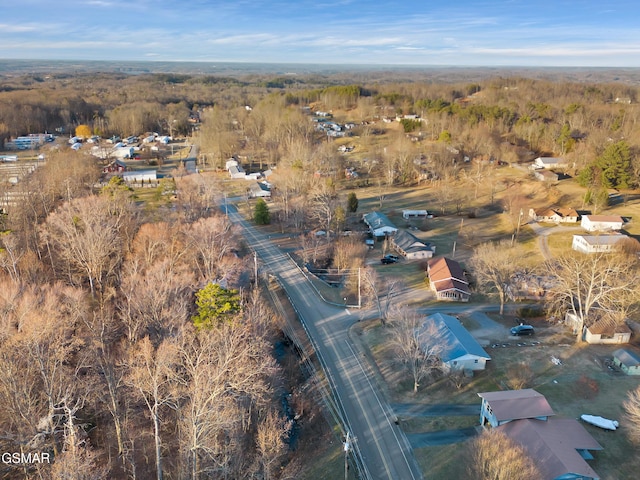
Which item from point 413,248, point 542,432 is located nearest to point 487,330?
point 542,432

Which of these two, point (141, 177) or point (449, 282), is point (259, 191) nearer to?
point (141, 177)

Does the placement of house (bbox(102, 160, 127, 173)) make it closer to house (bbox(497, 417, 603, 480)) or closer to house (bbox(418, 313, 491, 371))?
house (bbox(418, 313, 491, 371))

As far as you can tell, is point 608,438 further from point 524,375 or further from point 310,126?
point 310,126

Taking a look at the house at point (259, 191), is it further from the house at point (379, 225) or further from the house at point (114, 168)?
the house at point (114, 168)

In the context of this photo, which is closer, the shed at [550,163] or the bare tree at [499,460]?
the bare tree at [499,460]

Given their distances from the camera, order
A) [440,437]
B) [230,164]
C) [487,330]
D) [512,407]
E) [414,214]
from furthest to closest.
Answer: [230,164], [414,214], [487,330], [440,437], [512,407]

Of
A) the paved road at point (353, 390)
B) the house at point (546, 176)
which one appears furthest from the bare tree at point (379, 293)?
the house at point (546, 176)

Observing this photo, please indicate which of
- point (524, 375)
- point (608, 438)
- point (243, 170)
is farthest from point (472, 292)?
point (243, 170)

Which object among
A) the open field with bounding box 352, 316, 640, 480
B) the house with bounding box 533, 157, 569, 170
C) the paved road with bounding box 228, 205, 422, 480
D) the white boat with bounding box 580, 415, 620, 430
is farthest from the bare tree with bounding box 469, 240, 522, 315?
the house with bounding box 533, 157, 569, 170
